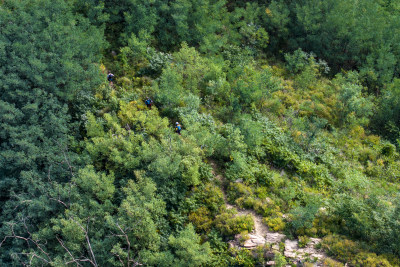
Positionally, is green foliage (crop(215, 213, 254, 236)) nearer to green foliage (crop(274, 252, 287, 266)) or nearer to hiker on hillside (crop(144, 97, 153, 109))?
green foliage (crop(274, 252, 287, 266))

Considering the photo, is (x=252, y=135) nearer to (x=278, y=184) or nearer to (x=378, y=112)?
(x=278, y=184)

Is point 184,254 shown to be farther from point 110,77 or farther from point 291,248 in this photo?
point 110,77

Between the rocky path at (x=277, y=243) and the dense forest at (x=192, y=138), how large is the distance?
0.06m

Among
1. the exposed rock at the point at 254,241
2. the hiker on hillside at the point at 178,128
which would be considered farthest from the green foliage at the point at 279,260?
the hiker on hillside at the point at 178,128

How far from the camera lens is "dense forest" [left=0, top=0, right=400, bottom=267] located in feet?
43.0

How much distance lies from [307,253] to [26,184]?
11709 mm

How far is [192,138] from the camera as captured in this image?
15875mm

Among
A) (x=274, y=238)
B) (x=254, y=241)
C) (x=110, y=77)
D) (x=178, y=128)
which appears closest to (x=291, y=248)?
(x=274, y=238)

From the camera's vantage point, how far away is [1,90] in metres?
16.2

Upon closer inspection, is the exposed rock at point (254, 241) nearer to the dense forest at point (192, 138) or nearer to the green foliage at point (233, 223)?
the dense forest at point (192, 138)

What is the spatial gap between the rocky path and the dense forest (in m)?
0.06

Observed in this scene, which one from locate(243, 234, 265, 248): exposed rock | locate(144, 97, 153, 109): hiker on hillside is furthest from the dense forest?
locate(144, 97, 153, 109): hiker on hillside

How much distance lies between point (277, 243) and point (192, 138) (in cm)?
578

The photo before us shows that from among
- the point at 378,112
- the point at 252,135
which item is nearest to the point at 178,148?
the point at 252,135
